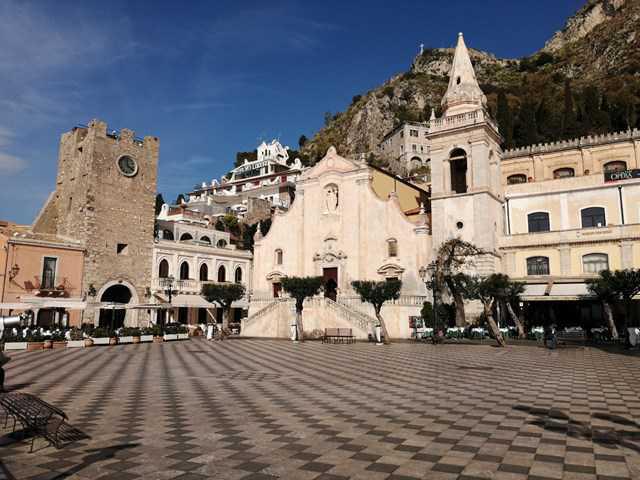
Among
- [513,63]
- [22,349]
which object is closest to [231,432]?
[22,349]

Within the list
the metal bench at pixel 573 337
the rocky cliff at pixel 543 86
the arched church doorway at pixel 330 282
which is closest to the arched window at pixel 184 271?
the arched church doorway at pixel 330 282

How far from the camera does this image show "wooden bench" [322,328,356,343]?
31247 millimetres

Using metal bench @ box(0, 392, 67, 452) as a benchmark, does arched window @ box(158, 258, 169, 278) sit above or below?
above

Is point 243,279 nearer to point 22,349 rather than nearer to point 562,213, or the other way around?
point 22,349

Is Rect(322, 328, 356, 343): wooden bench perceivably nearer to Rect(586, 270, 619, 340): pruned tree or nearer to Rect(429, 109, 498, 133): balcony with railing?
Rect(586, 270, 619, 340): pruned tree

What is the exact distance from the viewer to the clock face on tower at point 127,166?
43188 mm

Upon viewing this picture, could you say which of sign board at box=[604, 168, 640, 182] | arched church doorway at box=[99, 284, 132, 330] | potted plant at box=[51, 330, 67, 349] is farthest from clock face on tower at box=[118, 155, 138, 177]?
sign board at box=[604, 168, 640, 182]

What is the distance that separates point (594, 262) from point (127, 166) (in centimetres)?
3822

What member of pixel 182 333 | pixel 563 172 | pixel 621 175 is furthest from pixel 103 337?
pixel 563 172

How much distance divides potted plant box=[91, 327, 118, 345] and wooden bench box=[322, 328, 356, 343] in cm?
1306

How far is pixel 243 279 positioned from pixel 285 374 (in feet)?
124

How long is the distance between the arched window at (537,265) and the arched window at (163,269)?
31.2 m

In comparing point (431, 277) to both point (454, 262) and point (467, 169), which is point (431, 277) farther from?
point (467, 169)

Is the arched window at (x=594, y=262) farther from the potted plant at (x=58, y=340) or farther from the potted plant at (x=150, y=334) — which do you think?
the potted plant at (x=58, y=340)
